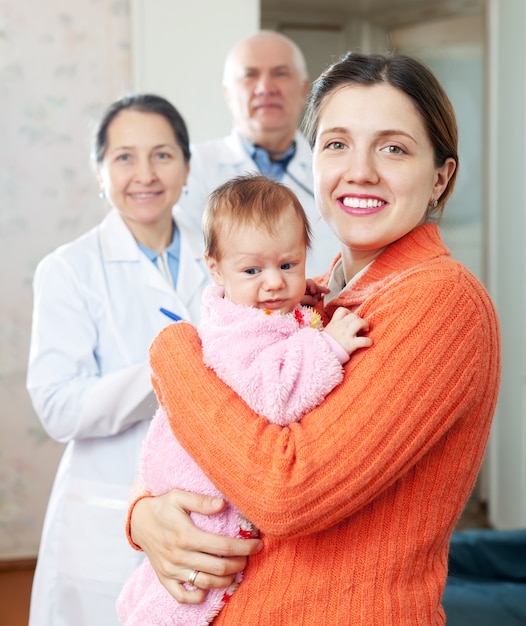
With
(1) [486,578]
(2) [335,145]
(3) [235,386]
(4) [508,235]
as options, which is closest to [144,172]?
(2) [335,145]

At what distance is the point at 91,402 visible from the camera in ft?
6.05

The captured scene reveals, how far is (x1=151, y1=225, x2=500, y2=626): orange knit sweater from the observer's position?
964 mm

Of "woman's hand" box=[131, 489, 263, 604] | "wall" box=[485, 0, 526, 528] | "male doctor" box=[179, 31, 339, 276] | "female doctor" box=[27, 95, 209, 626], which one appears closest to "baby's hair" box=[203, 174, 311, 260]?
"woman's hand" box=[131, 489, 263, 604]

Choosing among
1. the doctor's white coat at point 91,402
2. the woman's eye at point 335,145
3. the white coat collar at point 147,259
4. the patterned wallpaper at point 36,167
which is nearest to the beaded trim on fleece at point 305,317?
the woman's eye at point 335,145

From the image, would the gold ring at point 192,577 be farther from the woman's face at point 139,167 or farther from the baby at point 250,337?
the woman's face at point 139,167

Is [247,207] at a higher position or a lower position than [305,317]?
higher

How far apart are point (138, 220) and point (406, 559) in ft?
4.19

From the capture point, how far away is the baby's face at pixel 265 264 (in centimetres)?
118

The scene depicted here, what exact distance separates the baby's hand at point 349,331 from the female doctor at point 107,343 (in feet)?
2.86

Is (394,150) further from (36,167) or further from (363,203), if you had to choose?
(36,167)

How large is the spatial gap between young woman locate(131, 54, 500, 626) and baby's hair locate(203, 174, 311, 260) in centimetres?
6

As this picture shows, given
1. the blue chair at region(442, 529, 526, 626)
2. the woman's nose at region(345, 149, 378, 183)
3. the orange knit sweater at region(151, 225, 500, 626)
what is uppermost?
the woman's nose at region(345, 149, 378, 183)

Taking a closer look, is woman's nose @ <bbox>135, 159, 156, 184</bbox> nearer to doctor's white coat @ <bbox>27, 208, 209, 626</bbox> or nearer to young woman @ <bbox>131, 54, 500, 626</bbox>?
doctor's white coat @ <bbox>27, 208, 209, 626</bbox>

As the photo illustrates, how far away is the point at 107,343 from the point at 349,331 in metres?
1.06
